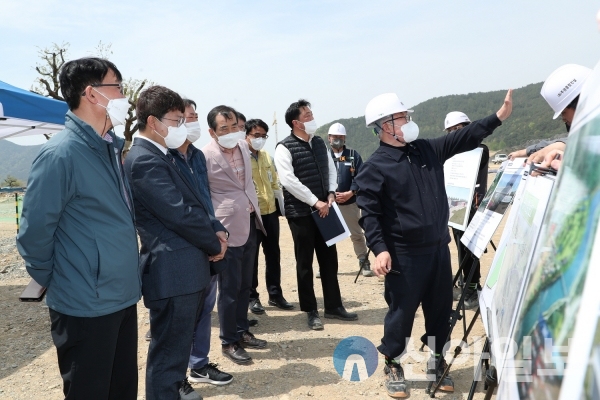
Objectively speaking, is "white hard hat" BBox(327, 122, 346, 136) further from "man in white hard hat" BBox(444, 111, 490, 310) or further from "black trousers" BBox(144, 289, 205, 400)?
"black trousers" BBox(144, 289, 205, 400)

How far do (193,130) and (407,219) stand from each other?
5.70ft

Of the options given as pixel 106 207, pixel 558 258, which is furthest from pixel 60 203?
pixel 558 258

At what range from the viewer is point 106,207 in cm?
203

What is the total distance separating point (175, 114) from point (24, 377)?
2677mm

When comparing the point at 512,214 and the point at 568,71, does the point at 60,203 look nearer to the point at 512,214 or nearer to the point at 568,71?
the point at 512,214

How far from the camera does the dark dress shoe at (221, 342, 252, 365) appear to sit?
3.73 metres

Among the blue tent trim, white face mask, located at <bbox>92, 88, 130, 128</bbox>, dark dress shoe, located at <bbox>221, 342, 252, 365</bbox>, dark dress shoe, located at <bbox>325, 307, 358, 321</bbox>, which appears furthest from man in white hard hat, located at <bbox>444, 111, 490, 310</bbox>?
the blue tent trim

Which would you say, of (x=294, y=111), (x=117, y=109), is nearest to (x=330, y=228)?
(x=294, y=111)

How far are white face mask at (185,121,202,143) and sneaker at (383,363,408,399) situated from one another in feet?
7.32

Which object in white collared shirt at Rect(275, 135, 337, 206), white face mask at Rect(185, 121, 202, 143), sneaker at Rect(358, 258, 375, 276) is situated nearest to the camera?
white face mask at Rect(185, 121, 202, 143)

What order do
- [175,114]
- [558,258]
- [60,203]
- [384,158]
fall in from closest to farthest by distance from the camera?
[558,258]
[60,203]
[175,114]
[384,158]

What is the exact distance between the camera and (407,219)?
3016 mm

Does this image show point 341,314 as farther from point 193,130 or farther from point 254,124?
point 193,130

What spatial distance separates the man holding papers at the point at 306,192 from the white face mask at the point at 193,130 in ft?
3.59
